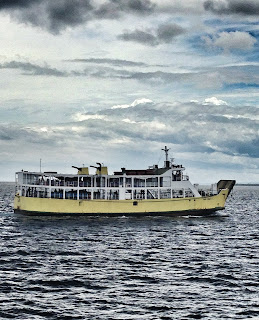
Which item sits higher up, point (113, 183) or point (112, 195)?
point (113, 183)

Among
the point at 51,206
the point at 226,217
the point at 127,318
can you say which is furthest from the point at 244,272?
the point at 226,217

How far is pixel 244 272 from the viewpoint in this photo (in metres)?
30.8

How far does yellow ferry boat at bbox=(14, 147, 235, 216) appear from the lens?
63969mm

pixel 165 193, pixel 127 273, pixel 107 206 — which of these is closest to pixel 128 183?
pixel 107 206

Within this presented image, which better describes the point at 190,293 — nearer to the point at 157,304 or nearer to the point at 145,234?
the point at 157,304

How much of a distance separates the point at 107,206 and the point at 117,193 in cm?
405

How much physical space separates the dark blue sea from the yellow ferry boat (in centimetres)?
914

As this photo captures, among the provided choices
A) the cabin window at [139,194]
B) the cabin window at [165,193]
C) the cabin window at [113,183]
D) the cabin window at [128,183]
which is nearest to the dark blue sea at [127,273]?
the cabin window at [139,194]

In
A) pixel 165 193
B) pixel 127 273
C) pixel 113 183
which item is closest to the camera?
pixel 127 273

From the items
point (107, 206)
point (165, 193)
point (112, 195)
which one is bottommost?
point (107, 206)

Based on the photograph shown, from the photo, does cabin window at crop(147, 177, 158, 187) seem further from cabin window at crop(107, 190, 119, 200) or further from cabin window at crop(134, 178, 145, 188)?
cabin window at crop(107, 190, 119, 200)

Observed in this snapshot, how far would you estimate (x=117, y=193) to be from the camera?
67.8 meters

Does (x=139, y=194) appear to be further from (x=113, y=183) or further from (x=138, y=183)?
(x=113, y=183)

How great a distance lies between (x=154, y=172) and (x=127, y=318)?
4894cm
